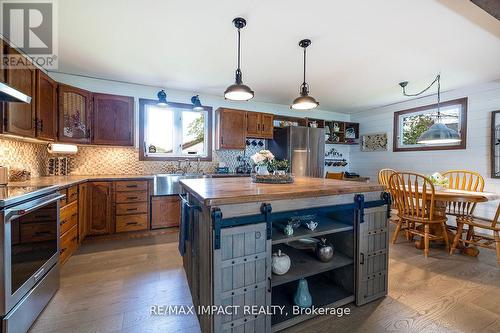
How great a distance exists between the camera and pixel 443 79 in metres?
3.42

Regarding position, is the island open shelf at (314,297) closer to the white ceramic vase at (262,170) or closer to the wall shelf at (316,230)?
the wall shelf at (316,230)

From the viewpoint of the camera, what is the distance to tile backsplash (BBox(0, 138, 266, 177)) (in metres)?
2.54

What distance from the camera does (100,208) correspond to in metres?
3.15

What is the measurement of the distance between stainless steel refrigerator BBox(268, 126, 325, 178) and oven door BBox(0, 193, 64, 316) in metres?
3.68

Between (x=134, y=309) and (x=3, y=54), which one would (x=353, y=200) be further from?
(x=3, y=54)

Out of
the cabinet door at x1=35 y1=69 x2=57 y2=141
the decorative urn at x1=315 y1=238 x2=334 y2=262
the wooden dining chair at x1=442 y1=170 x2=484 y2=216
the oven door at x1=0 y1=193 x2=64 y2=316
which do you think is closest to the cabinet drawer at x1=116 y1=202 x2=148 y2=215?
the cabinet door at x1=35 y1=69 x2=57 y2=141

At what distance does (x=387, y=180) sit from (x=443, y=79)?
185 cm

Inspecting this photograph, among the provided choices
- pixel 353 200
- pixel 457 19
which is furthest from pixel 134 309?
pixel 457 19

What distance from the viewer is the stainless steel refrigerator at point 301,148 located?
178 inches

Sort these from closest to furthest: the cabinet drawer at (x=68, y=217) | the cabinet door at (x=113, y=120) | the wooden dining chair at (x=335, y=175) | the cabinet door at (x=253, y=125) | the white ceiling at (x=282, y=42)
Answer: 1. the white ceiling at (x=282, y=42)
2. the cabinet drawer at (x=68, y=217)
3. the cabinet door at (x=113, y=120)
4. the cabinet door at (x=253, y=125)
5. the wooden dining chair at (x=335, y=175)

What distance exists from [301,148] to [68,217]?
390cm

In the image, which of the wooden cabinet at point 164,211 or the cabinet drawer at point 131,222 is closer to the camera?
the cabinet drawer at point 131,222

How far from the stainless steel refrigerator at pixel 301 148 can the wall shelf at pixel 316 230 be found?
2.70 meters

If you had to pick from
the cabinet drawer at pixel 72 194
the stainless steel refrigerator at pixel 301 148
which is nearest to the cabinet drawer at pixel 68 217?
the cabinet drawer at pixel 72 194
